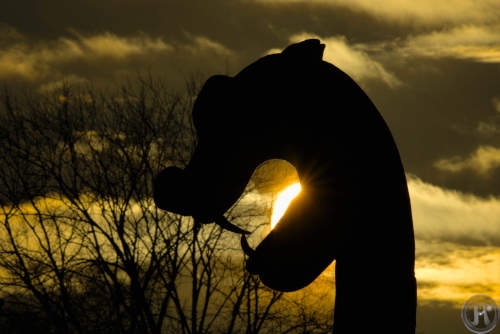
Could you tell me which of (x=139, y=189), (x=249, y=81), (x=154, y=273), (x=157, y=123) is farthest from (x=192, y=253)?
(x=249, y=81)

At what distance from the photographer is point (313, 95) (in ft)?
6.88

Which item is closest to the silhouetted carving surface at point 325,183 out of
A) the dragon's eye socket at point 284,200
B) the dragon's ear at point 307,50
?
the dragon's ear at point 307,50

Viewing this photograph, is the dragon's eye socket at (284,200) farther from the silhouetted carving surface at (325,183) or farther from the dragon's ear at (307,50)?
the dragon's ear at (307,50)

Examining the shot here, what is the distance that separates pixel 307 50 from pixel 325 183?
55cm

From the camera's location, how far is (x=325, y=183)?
2.03m

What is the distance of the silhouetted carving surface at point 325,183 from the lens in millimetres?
2000

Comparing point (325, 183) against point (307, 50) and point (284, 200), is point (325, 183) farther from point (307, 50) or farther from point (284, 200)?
point (307, 50)

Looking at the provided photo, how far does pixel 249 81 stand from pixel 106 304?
1545 cm

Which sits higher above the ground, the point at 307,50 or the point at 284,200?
the point at 307,50

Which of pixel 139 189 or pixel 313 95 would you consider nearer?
pixel 313 95

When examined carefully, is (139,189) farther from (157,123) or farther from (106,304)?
(106,304)

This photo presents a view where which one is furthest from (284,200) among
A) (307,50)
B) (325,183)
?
(307,50)

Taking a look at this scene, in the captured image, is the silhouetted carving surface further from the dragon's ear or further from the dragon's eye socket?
the dragon's eye socket

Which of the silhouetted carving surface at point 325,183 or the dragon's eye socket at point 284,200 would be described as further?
the dragon's eye socket at point 284,200
